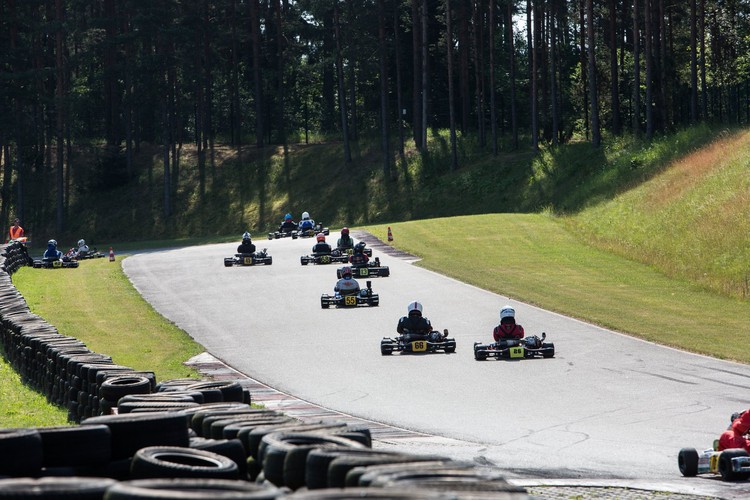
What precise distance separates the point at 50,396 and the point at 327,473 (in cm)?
1047

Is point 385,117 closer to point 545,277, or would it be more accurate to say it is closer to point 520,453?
point 545,277

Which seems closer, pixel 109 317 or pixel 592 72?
pixel 109 317

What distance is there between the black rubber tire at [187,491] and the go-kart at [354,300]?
76.9ft

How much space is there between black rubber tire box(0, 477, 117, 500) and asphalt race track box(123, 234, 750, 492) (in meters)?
6.97

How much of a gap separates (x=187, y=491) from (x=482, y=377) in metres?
14.2

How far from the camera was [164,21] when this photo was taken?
6850 cm

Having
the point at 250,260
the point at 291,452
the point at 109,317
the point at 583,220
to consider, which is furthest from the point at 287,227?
the point at 291,452

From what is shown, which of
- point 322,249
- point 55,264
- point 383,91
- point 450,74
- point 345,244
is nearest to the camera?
point 322,249

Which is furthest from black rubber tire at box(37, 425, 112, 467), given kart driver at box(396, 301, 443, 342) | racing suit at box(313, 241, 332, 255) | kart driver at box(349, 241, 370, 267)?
racing suit at box(313, 241, 332, 255)

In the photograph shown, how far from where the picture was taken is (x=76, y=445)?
789 centimetres

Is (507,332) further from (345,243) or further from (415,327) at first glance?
(345,243)

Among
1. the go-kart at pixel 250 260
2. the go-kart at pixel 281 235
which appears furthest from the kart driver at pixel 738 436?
→ the go-kart at pixel 281 235

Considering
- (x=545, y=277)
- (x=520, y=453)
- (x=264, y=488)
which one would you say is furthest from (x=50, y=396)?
(x=545, y=277)

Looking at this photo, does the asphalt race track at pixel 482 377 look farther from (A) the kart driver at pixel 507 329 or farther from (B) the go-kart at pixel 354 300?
(A) the kart driver at pixel 507 329
